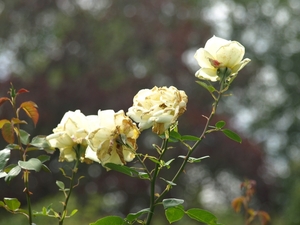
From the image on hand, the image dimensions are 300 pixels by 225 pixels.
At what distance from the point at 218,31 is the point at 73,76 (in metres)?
6.04

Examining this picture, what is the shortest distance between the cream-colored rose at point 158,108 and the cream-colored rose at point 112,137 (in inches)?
0.7

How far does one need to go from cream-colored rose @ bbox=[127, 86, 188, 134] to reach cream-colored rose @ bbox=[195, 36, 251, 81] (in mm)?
129

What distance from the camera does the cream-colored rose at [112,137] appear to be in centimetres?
94

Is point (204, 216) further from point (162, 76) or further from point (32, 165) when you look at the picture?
point (162, 76)

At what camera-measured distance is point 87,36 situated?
15.1 m

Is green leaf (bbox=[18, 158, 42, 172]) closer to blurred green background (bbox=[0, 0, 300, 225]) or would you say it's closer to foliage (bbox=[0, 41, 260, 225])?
foliage (bbox=[0, 41, 260, 225])

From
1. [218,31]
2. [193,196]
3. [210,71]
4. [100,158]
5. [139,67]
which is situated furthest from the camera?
[218,31]

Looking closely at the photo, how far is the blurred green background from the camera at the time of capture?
12.0 meters

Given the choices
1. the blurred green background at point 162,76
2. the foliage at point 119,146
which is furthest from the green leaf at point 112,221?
the blurred green background at point 162,76

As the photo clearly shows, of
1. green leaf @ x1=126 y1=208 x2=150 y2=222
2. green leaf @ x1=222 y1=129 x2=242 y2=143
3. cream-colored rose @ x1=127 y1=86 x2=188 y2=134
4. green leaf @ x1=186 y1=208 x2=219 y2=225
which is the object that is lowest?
green leaf @ x1=186 y1=208 x2=219 y2=225

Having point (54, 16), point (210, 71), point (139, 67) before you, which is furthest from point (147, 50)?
point (210, 71)

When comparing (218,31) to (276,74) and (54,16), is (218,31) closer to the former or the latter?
(276,74)

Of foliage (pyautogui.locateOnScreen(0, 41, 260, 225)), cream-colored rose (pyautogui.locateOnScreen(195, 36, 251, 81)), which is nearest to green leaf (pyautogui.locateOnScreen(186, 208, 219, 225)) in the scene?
foliage (pyautogui.locateOnScreen(0, 41, 260, 225))

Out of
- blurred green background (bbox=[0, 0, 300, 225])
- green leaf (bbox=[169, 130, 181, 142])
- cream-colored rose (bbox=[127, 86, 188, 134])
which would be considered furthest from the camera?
blurred green background (bbox=[0, 0, 300, 225])
